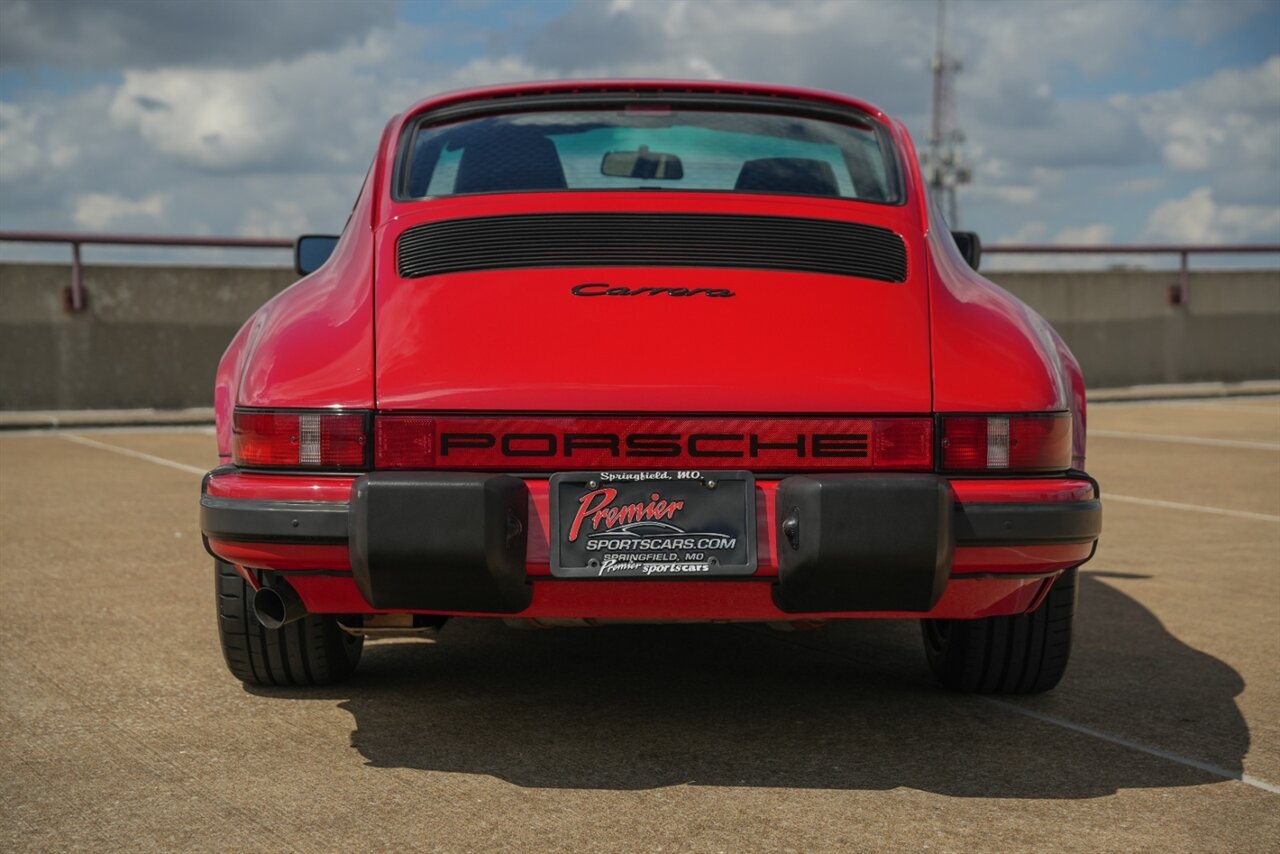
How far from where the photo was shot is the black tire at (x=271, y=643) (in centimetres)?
Result: 399

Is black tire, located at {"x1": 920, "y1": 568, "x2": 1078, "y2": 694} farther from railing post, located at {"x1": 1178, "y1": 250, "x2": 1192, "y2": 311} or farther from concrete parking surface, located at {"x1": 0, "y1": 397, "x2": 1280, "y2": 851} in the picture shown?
railing post, located at {"x1": 1178, "y1": 250, "x2": 1192, "y2": 311}

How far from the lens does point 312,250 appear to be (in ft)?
15.4

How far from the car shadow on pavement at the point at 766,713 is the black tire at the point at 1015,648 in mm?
55

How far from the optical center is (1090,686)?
14.1 ft

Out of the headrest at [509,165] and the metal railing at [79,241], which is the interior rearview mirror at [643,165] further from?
the metal railing at [79,241]

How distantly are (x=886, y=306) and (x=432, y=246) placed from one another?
107 centimetres

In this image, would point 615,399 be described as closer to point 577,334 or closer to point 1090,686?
point 577,334

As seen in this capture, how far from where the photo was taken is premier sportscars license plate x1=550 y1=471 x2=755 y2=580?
127 inches

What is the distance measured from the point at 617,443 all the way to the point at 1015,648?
138 cm

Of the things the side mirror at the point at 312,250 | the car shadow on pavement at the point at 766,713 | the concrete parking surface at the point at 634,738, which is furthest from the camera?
the side mirror at the point at 312,250

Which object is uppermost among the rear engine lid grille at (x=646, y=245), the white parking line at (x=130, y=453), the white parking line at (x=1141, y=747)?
the rear engine lid grille at (x=646, y=245)

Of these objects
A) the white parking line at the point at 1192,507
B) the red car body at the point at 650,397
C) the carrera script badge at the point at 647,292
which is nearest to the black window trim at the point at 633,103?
the red car body at the point at 650,397

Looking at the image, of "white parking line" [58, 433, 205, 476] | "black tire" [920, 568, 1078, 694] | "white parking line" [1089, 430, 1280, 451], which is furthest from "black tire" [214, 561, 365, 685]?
"white parking line" [1089, 430, 1280, 451]

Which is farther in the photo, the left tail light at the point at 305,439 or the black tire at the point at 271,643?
the black tire at the point at 271,643
